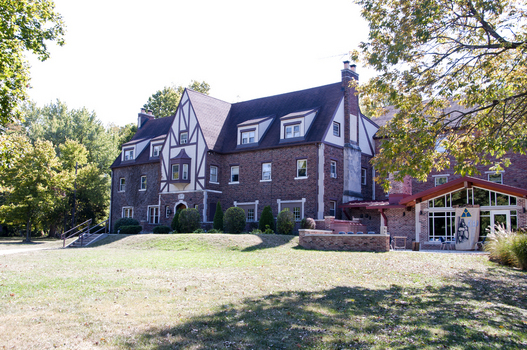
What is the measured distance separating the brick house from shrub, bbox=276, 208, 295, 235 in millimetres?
1726

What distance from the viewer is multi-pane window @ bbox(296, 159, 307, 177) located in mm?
29061

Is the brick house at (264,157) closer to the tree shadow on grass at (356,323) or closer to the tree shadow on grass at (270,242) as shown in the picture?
the tree shadow on grass at (270,242)

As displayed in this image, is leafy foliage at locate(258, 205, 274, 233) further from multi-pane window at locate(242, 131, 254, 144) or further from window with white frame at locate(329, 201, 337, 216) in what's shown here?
multi-pane window at locate(242, 131, 254, 144)

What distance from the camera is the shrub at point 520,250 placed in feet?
42.6

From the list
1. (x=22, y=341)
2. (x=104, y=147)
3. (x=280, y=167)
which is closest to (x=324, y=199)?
(x=280, y=167)

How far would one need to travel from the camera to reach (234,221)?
27.9 metres

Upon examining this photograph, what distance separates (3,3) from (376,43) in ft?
38.4

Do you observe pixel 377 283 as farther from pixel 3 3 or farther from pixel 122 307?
pixel 3 3

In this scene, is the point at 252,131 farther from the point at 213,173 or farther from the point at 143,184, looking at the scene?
the point at 143,184

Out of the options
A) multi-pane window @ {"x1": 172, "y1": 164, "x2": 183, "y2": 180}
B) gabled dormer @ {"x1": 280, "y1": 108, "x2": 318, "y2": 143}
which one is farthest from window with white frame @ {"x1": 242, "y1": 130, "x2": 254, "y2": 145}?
multi-pane window @ {"x1": 172, "y1": 164, "x2": 183, "y2": 180}

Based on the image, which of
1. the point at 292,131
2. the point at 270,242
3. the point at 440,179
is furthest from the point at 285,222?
the point at 440,179

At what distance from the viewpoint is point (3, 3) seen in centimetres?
1341

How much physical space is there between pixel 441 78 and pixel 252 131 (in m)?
21.1

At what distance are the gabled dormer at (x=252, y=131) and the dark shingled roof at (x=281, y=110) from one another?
1.16 ft
